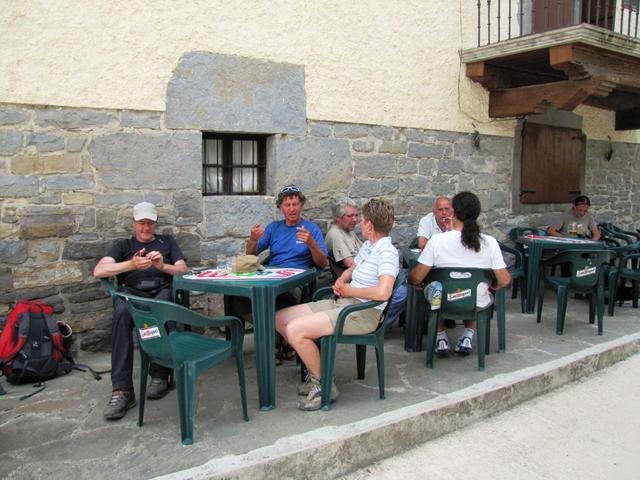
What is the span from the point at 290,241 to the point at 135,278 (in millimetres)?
1161

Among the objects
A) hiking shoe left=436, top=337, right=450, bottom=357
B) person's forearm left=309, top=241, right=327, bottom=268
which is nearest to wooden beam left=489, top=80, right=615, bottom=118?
hiking shoe left=436, top=337, right=450, bottom=357

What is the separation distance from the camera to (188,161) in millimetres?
4473

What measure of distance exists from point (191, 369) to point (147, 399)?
0.84 meters

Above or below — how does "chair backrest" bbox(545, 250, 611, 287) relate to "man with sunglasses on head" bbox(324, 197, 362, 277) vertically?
below

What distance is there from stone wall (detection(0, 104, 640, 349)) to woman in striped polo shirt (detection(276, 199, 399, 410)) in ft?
4.72

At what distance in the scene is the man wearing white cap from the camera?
3.29 metres

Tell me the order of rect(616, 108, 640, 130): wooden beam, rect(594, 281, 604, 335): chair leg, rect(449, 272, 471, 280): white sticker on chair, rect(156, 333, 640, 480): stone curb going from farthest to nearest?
rect(616, 108, 640, 130): wooden beam < rect(594, 281, 604, 335): chair leg < rect(449, 272, 471, 280): white sticker on chair < rect(156, 333, 640, 480): stone curb

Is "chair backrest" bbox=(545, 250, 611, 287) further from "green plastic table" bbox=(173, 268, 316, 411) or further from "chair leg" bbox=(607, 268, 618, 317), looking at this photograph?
"green plastic table" bbox=(173, 268, 316, 411)

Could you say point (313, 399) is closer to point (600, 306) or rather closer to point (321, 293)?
point (321, 293)

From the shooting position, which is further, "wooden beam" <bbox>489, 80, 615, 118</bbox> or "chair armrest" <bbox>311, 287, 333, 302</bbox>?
"wooden beam" <bbox>489, 80, 615, 118</bbox>

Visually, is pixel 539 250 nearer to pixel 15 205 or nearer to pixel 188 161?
pixel 188 161

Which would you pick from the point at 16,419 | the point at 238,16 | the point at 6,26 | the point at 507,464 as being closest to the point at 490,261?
the point at 507,464

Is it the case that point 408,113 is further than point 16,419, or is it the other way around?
point 408,113

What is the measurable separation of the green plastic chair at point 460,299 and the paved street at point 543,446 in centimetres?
61
